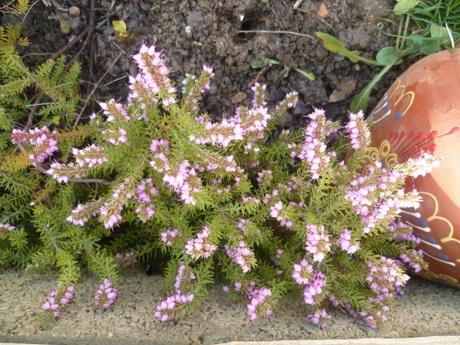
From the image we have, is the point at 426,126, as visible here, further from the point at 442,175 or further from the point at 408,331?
the point at 408,331

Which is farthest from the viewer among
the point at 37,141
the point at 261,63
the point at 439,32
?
the point at 261,63

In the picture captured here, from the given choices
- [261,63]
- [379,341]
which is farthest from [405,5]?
[379,341]

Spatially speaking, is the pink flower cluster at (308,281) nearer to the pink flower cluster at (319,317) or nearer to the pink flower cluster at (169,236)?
the pink flower cluster at (319,317)

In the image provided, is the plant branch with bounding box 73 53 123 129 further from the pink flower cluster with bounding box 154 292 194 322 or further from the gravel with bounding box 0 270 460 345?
the pink flower cluster with bounding box 154 292 194 322

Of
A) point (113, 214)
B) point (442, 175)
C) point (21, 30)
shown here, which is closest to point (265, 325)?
point (113, 214)

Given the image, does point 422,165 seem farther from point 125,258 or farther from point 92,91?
point 92,91
